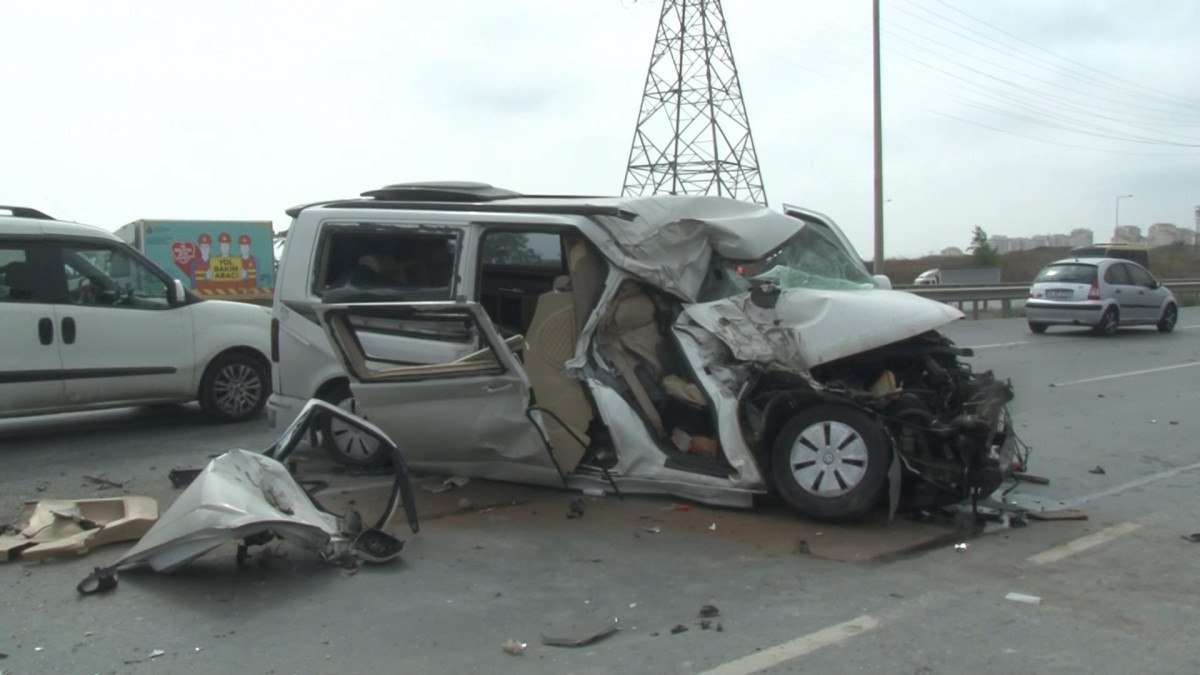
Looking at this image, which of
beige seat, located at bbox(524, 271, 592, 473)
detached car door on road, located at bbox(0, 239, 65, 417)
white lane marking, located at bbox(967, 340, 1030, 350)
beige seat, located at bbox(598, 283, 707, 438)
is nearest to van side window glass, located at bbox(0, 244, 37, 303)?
detached car door on road, located at bbox(0, 239, 65, 417)

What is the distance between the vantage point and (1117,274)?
2042cm

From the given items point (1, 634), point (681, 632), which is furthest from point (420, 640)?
point (1, 634)

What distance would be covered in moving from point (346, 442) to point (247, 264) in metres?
18.2

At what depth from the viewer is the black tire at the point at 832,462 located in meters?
5.94

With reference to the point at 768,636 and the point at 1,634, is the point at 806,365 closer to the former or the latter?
the point at 768,636

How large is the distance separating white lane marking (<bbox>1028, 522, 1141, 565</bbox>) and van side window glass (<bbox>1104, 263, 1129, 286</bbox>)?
15.4 meters

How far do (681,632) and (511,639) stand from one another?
2.35ft

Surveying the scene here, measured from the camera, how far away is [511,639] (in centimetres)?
445

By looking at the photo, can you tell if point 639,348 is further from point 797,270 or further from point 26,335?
point 26,335

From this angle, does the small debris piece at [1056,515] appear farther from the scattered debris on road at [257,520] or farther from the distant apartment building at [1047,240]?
the distant apartment building at [1047,240]

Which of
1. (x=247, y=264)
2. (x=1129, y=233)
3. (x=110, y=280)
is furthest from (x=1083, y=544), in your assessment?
(x=1129, y=233)

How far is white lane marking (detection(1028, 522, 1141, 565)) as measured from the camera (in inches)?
220

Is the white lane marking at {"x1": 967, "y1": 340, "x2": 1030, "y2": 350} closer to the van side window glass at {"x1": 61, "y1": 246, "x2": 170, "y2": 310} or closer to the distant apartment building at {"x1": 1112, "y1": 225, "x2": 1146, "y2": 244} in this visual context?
the van side window glass at {"x1": 61, "y1": 246, "x2": 170, "y2": 310}

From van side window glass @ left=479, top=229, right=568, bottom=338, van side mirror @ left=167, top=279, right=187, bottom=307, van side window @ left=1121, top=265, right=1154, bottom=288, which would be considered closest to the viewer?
van side window glass @ left=479, top=229, right=568, bottom=338
